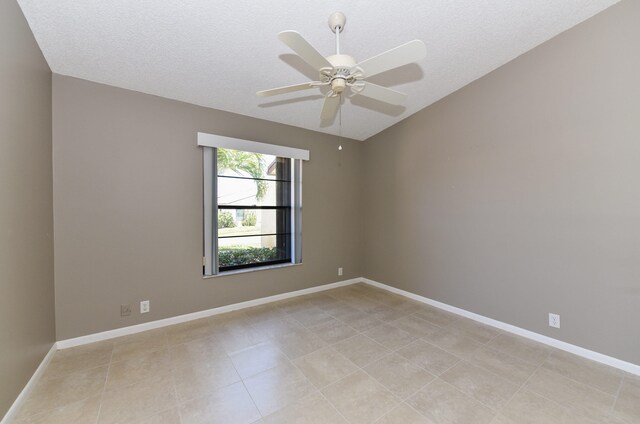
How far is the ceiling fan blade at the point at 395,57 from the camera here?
4.83 feet

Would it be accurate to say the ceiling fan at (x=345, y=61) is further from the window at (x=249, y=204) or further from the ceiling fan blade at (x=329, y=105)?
the window at (x=249, y=204)

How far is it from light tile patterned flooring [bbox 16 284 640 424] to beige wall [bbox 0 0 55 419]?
0.33m

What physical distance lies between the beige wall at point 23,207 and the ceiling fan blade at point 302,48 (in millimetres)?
1703

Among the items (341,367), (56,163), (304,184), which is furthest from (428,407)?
(56,163)

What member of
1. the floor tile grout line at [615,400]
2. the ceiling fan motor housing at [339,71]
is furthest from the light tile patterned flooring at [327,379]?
the ceiling fan motor housing at [339,71]

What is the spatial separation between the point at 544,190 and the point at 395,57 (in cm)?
217

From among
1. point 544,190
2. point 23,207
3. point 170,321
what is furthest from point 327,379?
point 544,190

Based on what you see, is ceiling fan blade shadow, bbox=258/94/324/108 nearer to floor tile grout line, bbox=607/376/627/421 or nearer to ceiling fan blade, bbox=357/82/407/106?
ceiling fan blade, bbox=357/82/407/106

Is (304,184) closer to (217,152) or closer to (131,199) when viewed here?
(217,152)

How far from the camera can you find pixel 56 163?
7.78 feet

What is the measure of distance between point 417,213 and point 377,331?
176 cm

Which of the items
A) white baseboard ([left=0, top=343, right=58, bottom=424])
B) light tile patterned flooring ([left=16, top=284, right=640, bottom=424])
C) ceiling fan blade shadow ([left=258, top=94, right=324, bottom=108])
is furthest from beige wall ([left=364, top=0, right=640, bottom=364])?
white baseboard ([left=0, top=343, right=58, bottom=424])

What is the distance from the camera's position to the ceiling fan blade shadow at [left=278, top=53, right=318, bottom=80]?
243cm

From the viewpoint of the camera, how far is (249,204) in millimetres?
3527
